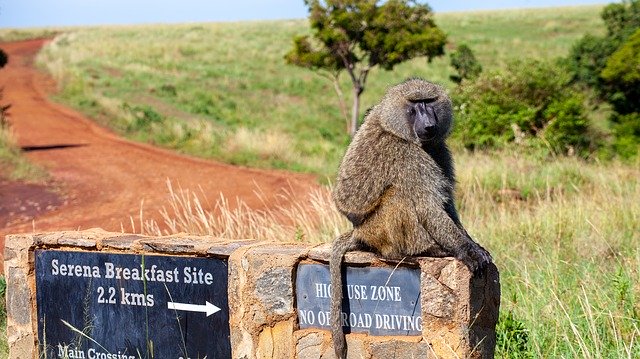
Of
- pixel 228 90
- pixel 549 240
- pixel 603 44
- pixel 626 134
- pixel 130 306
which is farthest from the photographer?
pixel 228 90

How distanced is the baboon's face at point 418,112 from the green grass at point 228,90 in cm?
938

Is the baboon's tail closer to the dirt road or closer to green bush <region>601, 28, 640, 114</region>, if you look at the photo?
the dirt road

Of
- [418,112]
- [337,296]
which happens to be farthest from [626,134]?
[337,296]

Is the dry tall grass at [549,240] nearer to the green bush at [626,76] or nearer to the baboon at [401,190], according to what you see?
the baboon at [401,190]

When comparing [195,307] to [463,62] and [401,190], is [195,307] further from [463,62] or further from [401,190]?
[463,62]

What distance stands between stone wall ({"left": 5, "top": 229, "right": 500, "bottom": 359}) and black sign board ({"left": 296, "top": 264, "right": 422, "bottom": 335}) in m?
0.03

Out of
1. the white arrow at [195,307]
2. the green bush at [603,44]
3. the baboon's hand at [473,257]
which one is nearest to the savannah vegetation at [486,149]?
the green bush at [603,44]

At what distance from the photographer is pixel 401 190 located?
3.96 metres

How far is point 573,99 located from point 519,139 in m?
4.57

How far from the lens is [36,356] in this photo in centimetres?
490

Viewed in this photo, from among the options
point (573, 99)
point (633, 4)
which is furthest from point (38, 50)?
point (573, 99)

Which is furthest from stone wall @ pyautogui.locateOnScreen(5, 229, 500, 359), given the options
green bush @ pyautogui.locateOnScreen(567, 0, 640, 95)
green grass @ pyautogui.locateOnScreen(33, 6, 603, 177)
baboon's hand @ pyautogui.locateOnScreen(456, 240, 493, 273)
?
green bush @ pyautogui.locateOnScreen(567, 0, 640, 95)

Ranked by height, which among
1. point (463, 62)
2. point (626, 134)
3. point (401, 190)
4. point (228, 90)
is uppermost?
point (401, 190)

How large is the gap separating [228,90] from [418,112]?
2554 centimetres
